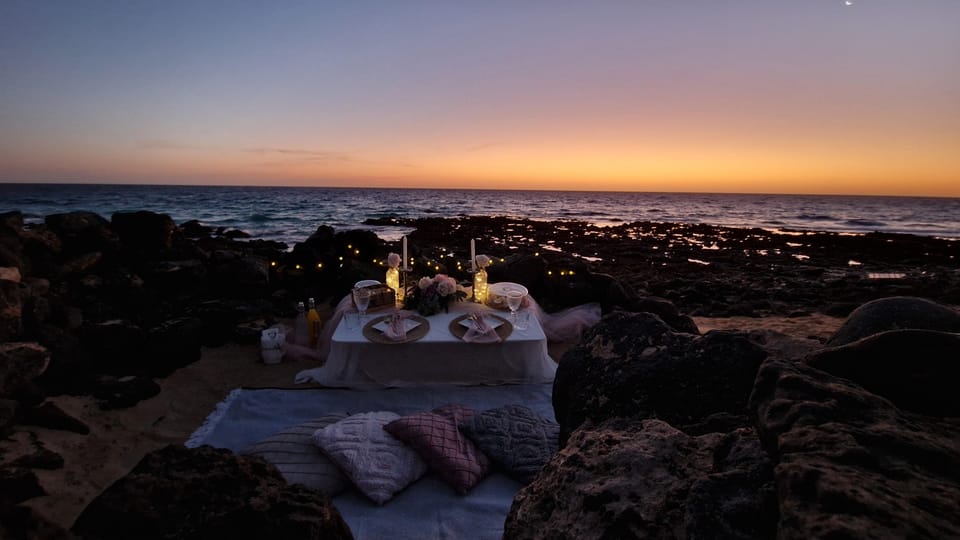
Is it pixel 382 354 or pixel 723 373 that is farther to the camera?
pixel 382 354

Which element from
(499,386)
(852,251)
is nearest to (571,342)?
(499,386)

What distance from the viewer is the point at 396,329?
508cm

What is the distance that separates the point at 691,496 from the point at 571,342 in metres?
6.05

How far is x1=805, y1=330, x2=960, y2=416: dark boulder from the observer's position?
47.6 inches

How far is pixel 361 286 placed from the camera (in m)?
6.01

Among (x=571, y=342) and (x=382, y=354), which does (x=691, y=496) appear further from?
(x=571, y=342)

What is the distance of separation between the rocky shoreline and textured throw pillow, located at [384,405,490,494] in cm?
126

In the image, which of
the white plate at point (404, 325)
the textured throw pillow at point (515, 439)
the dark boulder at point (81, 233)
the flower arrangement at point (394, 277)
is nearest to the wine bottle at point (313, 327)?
the flower arrangement at point (394, 277)

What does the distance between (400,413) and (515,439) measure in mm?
1546

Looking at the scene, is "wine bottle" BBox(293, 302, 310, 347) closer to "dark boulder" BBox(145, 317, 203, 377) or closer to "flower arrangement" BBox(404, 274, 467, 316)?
"dark boulder" BBox(145, 317, 203, 377)

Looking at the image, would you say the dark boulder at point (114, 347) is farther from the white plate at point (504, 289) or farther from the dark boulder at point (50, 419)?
the white plate at point (504, 289)

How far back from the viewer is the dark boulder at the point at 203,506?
1518mm

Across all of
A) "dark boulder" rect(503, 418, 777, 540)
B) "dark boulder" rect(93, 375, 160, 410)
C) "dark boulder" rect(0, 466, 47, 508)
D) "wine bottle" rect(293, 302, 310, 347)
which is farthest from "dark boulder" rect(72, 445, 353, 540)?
"wine bottle" rect(293, 302, 310, 347)

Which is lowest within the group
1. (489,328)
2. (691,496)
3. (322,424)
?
(322,424)
